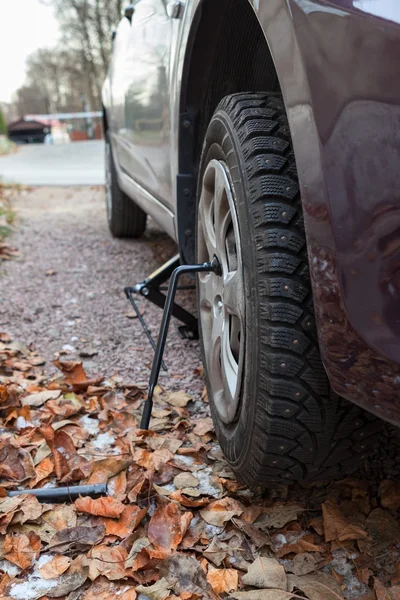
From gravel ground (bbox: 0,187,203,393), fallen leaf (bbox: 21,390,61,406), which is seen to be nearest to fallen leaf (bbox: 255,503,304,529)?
gravel ground (bbox: 0,187,203,393)

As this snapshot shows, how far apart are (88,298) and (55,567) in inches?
90.8

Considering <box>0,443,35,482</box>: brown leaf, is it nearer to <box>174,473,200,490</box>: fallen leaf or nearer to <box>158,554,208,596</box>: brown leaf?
<box>174,473,200,490</box>: fallen leaf

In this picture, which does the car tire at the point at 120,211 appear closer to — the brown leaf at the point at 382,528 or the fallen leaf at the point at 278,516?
the fallen leaf at the point at 278,516

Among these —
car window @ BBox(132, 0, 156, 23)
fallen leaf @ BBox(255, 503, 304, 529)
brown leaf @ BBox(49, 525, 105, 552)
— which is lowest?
brown leaf @ BBox(49, 525, 105, 552)

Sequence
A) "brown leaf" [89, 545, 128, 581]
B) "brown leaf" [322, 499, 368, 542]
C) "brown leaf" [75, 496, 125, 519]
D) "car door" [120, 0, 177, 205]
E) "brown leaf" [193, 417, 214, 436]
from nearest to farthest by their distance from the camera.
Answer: "brown leaf" [89, 545, 128, 581], "brown leaf" [322, 499, 368, 542], "brown leaf" [75, 496, 125, 519], "brown leaf" [193, 417, 214, 436], "car door" [120, 0, 177, 205]

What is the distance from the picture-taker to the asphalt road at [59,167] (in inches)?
430

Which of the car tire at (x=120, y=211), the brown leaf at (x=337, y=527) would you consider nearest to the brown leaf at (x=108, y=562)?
the brown leaf at (x=337, y=527)

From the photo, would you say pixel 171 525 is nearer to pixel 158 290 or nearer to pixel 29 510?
pixel 29 510

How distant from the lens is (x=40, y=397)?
239 centimetres

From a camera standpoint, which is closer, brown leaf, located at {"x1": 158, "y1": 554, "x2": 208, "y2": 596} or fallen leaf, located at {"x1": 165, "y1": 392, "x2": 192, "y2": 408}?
brown leaf, located at {"x1": 158, "y1": 554, "x2": 208, "y2": 596}

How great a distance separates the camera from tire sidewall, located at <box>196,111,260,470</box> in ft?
4.77

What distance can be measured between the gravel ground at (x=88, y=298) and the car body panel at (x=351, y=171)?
1.42 m

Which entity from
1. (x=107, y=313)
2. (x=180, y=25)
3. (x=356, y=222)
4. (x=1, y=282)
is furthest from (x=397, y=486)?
(x=1, y=282)

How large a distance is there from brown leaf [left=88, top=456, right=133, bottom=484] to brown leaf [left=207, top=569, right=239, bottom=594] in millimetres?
499
